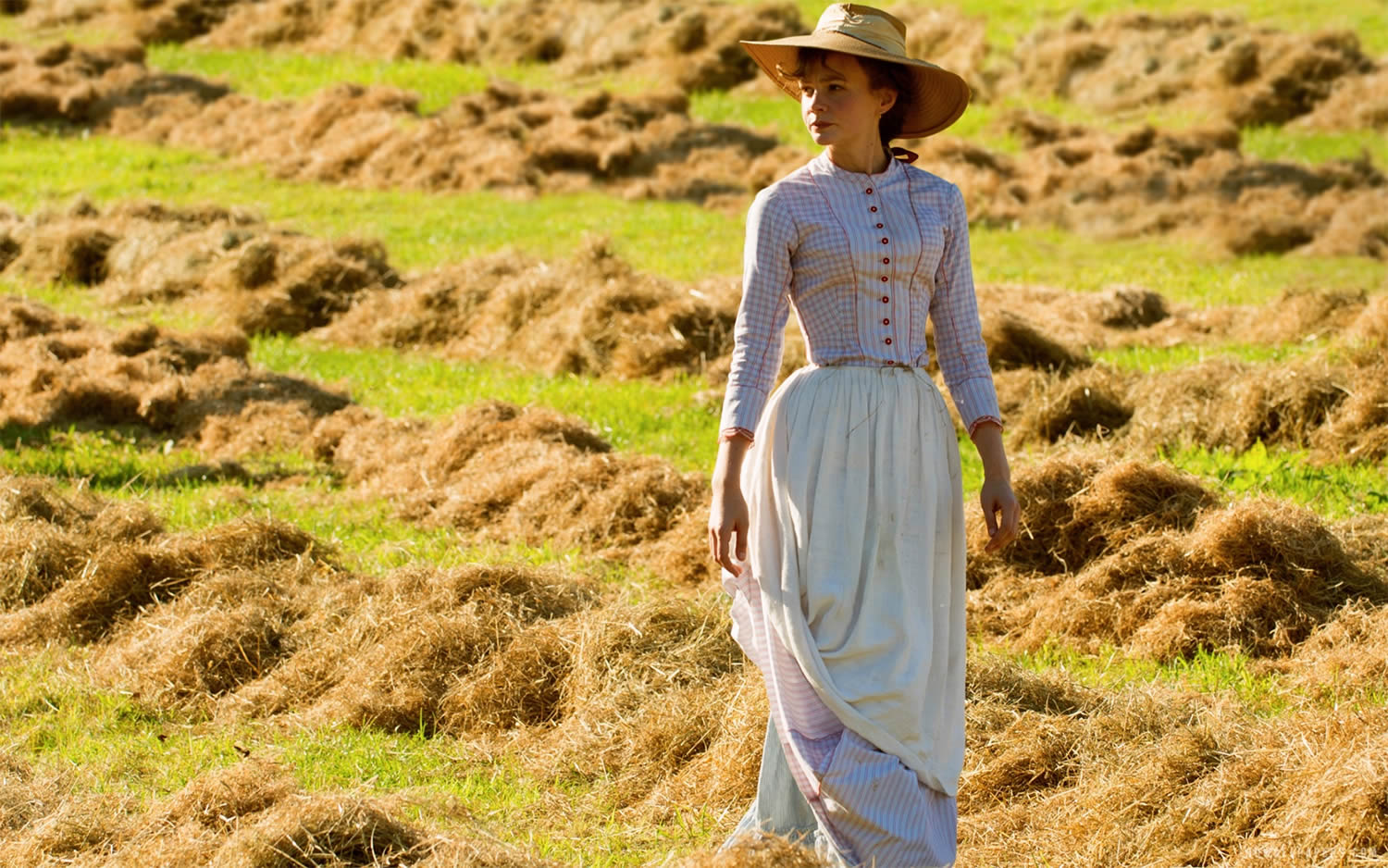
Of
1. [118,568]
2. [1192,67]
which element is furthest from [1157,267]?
[118,568]

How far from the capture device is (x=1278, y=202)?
56.1 feet

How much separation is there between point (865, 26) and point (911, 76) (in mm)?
199

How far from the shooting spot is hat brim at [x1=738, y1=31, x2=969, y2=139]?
391cm

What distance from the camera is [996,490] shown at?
4074 mm

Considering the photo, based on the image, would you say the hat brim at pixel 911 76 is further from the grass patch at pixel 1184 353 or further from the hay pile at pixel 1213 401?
the grass patch at pixel 1184 353

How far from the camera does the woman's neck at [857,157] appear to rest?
405 cm

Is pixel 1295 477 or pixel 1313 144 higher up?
pixel 1295 477

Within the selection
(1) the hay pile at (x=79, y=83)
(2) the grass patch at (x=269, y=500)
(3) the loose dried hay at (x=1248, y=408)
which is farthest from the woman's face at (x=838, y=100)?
(1) the hay pile at (x=79, y=83)

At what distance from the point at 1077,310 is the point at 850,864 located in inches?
366

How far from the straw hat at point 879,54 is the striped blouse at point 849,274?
164 mm

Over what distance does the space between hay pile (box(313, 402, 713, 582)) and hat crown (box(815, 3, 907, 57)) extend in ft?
11.5

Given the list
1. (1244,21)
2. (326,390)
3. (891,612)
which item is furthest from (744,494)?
(1244,21)

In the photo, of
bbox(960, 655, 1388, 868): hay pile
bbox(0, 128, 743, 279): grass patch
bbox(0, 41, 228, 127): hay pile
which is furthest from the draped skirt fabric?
bbox(0, 41, 228, 127): hay pile

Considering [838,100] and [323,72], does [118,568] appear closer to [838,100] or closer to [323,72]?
[838,100]
